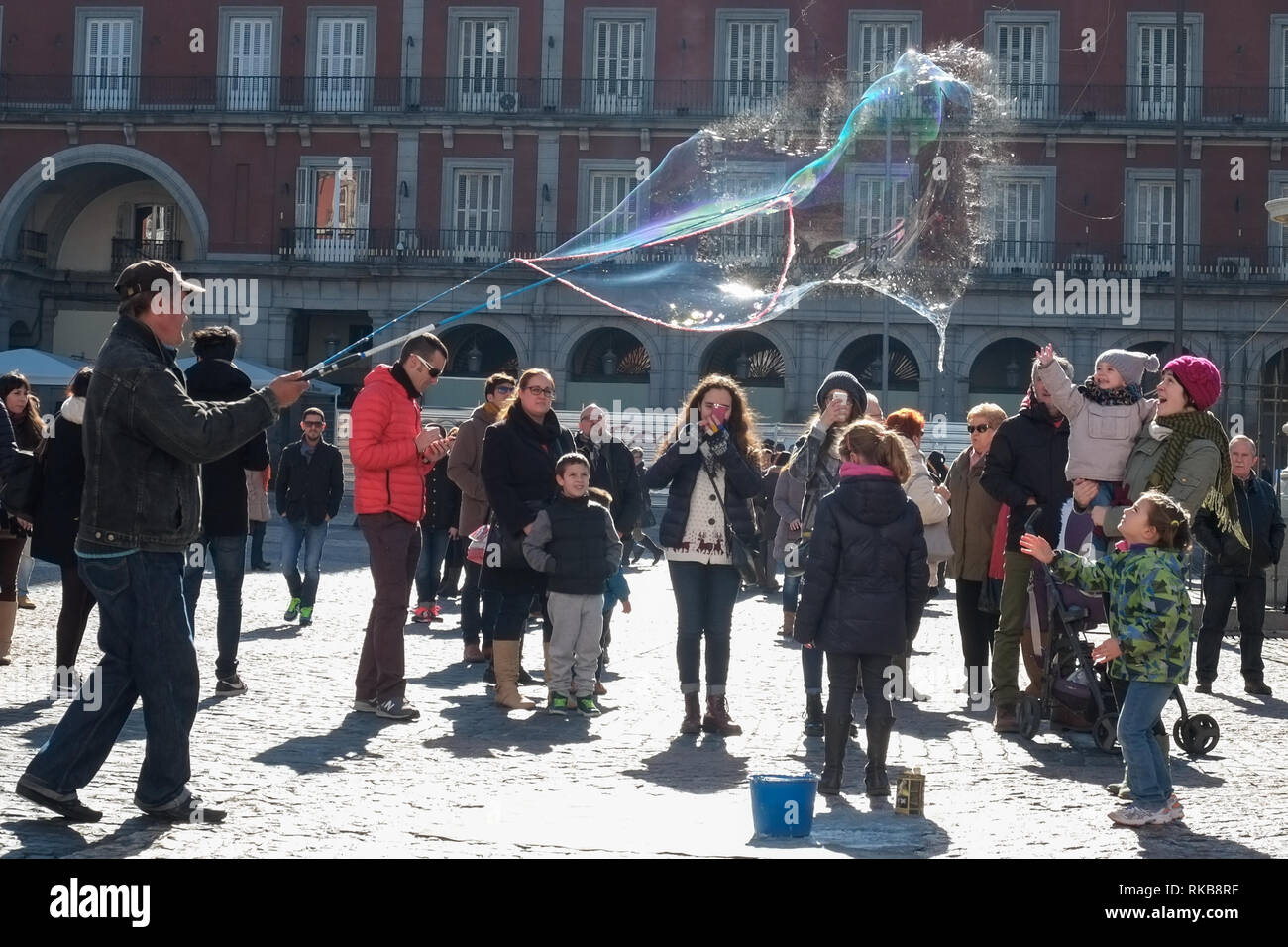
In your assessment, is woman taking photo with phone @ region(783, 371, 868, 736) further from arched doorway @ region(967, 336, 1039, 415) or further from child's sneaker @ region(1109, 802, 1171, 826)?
arched doorway @ region(967, 336, 1039, 415)

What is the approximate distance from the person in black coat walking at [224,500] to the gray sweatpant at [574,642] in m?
1.76

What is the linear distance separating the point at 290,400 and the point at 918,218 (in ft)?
26.8

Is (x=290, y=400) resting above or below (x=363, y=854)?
above

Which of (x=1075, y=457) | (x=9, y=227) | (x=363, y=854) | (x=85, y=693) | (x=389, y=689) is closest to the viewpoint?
(x=363, y=854)

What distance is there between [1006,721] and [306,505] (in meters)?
6.91

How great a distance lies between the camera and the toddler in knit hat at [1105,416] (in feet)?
27.1

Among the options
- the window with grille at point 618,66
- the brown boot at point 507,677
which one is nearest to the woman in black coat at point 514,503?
the brown boot at point 507,677

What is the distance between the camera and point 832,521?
7383mm

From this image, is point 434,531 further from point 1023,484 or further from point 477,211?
point 477,211
